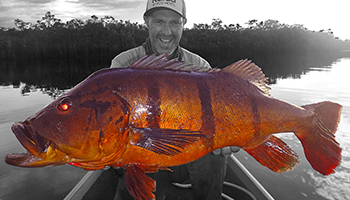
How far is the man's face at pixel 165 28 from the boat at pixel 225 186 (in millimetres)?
2747

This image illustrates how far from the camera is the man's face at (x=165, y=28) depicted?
3.18 m

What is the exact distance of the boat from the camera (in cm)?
335

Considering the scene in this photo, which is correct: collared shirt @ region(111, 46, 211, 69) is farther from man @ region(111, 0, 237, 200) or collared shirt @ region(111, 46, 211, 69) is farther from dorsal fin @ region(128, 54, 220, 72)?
dorsal fin @ region(128, 54, 220, 72)

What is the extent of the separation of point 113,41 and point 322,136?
82.2 m

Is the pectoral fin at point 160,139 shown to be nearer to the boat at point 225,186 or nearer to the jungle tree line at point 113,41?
the boat at point 225,186

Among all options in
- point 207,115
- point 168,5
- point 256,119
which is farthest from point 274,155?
point 168,5

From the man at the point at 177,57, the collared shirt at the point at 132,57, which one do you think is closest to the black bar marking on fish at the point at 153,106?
the man at the point at 177,57

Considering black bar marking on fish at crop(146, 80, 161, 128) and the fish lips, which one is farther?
black bar marking on fish at crop(146, 80, 161, 128)

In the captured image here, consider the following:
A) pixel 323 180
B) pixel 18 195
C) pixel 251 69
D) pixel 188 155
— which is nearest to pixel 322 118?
pixel 251 69

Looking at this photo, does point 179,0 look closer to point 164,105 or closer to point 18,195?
point 164,105

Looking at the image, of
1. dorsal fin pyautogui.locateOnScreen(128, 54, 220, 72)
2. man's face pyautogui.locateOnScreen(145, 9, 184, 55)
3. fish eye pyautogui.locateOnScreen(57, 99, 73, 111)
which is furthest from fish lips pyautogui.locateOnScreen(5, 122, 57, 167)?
man's face pyautogui.locateOnScreen(145, 9, 184, 55)

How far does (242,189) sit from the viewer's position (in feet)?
12.2

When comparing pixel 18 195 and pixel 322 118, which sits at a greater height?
pixel 322 118

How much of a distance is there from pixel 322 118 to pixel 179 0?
2.54 metres
